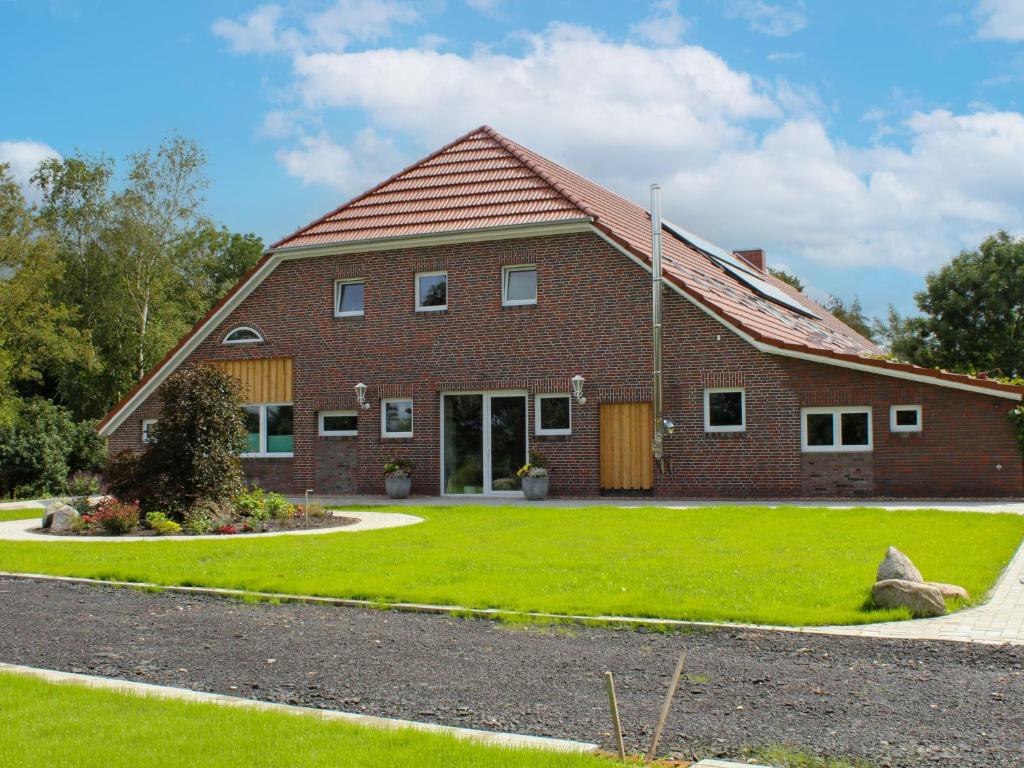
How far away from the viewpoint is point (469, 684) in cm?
625

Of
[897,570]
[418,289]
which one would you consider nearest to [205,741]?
[897,570]

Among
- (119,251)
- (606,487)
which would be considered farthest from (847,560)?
(119,251)

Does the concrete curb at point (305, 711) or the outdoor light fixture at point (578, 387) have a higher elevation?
the outdoor light fixture at point (578, 387)

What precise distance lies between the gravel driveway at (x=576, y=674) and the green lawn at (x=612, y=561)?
832mm

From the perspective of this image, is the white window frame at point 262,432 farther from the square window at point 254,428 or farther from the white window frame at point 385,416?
the white window frame at point 385,416

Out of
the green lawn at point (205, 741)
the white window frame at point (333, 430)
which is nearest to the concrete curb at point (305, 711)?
the green lawn at point (205, 741)

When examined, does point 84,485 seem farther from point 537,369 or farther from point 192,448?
point 537,369

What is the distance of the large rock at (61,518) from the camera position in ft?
53.5

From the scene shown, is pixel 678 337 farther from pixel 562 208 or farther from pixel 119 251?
pixel 119 251

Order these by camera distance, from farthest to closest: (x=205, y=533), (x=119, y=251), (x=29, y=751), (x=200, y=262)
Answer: (x=200, y=262) → (x=119, y=251) → (x=205, y=533) → (x=29, y=751)

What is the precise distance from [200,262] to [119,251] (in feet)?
12.6

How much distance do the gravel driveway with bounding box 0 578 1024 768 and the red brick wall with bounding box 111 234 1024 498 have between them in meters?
13.3

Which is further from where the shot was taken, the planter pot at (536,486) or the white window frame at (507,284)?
the white window frame at (507,284)

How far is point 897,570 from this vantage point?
28.1 feet
